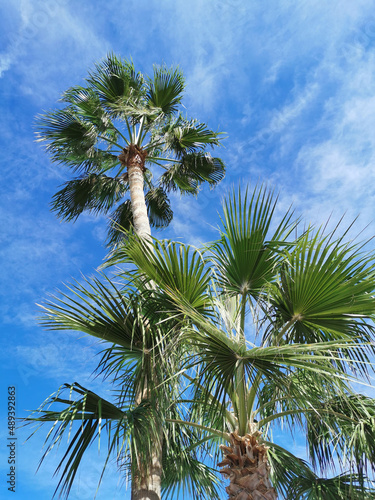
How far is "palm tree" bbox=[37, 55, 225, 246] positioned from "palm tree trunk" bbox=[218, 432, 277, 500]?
166 inches

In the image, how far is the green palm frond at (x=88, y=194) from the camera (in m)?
9.28

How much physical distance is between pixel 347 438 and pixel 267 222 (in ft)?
8.28

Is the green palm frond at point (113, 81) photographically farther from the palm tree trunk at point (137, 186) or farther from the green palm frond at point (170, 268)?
the green palm frond at point (170, 268)

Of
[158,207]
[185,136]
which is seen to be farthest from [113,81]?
[158,207]

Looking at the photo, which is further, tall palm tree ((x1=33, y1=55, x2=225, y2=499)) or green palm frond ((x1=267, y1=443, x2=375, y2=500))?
tall palm tree ((x1=33, y1=55, x2=225, y2=499))

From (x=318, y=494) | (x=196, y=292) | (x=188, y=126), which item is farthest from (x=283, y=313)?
(x=188, y=126)

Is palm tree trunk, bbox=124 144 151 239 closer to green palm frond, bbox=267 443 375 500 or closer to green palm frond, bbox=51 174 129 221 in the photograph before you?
green palm frond, bbox=51 174 129 221

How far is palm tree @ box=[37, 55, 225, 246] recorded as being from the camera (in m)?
8.47

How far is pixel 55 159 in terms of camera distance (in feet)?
29.3

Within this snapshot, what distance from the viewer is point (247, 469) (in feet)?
13.8

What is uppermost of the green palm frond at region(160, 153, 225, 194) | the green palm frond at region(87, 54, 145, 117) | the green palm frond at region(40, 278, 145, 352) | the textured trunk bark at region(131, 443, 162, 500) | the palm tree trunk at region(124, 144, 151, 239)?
the green palm frond at region(87, 54, 145, 117)

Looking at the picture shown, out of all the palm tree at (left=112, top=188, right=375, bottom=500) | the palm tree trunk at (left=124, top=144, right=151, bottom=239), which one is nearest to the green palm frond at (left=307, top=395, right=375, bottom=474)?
the palm tree at (left=112, top=188, right=375, bottom=500)

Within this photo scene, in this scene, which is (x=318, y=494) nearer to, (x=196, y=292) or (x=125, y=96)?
(x=196, y=292)

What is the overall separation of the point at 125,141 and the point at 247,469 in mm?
6397
